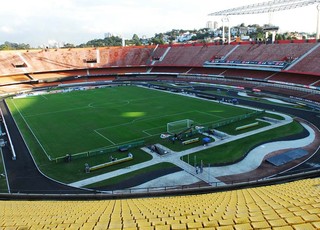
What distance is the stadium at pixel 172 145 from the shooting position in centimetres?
1093

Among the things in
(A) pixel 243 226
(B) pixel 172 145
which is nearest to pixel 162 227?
(A) pixel 243 226

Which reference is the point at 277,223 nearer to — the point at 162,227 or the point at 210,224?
the point at 210,224

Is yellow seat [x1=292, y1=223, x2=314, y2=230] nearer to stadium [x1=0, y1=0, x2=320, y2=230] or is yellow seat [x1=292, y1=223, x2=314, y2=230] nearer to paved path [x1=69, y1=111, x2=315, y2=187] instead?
stadium [x1=0, y1=0, x2=320, y2=230]

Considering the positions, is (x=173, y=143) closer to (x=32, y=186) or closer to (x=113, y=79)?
(x=32, y=186)

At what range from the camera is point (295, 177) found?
24234 mm

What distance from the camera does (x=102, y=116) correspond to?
50.1m

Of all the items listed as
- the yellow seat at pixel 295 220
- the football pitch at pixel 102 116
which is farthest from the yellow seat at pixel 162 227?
the football pitch at pixel 102 116

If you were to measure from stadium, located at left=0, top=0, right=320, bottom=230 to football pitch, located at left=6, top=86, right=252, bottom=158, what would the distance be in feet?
0.76

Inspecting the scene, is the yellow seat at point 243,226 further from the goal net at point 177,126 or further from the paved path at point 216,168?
the goal net at point 177,126

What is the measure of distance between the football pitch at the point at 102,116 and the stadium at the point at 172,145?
0.76 feet

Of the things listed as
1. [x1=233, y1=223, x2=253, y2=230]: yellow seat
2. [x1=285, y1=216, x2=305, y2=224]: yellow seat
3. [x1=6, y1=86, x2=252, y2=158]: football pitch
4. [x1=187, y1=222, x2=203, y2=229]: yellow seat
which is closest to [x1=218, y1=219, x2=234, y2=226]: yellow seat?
[x1=233, y1=223, x2=253, y2=230]: yellow seat

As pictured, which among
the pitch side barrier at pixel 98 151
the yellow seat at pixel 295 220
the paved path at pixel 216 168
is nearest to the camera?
the yellow seat at pixel 295 220

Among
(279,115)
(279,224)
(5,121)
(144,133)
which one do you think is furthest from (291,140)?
(5,121)

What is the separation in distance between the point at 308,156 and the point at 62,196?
2464 cm
